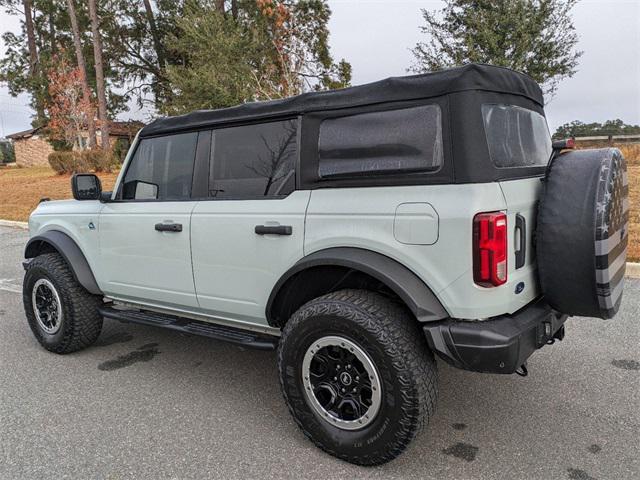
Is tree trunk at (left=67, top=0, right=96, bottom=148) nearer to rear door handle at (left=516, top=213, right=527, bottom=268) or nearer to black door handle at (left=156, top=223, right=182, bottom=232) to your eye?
black door handle at (left=156, top=223, right=182, bottom=232)

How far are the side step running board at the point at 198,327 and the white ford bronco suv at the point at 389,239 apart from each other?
3 cm

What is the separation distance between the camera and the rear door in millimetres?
2818

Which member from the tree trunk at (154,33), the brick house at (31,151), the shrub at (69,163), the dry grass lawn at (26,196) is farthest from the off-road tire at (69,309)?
the brick house at (31,151)

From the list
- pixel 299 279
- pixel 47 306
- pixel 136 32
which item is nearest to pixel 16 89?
pixel 136 32

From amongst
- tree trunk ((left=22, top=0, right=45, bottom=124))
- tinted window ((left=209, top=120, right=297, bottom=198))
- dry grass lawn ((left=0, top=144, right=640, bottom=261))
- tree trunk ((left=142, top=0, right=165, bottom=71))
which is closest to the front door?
→ tinted window ((left=209, top=120, right=297, bottom=198))

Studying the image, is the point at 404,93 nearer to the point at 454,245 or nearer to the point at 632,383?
the point at 454,245

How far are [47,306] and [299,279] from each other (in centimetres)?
260

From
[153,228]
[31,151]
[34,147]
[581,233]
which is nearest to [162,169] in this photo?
[153,228]

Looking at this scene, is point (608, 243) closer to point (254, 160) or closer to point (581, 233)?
point (581, 233)

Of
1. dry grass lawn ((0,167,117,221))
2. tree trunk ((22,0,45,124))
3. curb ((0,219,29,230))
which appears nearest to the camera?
curb ((0,219,29,230))

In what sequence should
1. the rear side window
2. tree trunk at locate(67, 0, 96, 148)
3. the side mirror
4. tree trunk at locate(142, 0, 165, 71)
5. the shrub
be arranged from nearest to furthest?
the rear side window → the side mirror → the shrub → tree trunk at locate(67, 0, 96, 148) → tree trunk at locate(142, 0, 165, 71)

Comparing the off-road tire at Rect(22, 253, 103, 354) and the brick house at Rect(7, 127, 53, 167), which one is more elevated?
the brick house at Rect(7, 127, 53, 167)

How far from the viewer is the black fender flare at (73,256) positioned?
154 inches

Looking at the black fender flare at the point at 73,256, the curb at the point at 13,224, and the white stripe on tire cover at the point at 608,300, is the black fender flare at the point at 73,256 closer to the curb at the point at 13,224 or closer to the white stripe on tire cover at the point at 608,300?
the white stripe on tire cover at the point at 608,300
